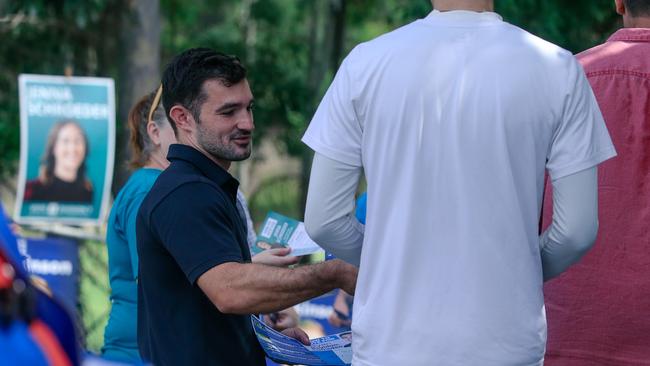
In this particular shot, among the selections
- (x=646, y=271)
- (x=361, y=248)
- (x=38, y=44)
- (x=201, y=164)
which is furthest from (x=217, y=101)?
(x=38, y=44)

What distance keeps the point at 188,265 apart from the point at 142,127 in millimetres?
1678

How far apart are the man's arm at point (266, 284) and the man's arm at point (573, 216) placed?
0.52m

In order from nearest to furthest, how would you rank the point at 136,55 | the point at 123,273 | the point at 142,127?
the point at 123,273 → the point at 142,127 → the point at 136,55

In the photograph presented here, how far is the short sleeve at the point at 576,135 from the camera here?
2535 mm

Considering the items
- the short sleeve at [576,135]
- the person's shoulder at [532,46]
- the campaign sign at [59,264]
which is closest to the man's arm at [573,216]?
the short sleeve at [576,135]

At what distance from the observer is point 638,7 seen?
123 inches

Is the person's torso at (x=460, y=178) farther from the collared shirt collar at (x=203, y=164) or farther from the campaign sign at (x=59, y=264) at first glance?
the campaign sign at (x=59, y=264)

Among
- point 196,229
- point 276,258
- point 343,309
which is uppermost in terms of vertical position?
point 196,229

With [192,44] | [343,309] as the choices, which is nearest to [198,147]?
[343,309]

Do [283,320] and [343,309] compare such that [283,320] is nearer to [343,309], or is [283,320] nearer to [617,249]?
[617,249]

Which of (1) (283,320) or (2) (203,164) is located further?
(1) (283,320)

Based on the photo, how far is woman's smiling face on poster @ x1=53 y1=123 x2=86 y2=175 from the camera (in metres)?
8.09

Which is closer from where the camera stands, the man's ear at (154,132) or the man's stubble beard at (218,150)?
the man's stubble beard at (218,150)

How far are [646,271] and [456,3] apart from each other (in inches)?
36.5
